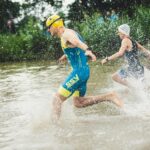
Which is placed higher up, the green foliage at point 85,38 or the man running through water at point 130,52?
the man running through water at point 130,52

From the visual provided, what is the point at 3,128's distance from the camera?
8.06 metres

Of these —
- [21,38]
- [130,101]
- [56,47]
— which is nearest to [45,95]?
[130,101]

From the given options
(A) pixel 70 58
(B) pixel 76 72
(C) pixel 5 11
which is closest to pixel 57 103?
(B) pixel 76 72

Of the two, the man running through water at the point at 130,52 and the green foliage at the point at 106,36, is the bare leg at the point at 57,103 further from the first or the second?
the green foliage at the point at 106,36

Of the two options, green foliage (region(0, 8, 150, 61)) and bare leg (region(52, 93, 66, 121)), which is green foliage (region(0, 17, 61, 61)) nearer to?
green foliage (region(0, 8, 150, 61))

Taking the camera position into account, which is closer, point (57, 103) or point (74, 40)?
point (74, 40)

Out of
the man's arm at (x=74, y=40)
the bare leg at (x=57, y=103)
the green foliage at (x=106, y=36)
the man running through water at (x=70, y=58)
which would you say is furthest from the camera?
the green foliage at (x=106, y=36)

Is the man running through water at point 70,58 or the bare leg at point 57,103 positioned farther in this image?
the bare leg at point 57,103

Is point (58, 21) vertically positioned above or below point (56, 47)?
above

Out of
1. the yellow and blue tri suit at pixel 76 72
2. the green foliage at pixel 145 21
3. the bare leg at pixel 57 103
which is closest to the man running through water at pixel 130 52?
the yellow and blue tri suit at pixel 76 72

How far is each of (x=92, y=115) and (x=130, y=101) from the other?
1.35 metres

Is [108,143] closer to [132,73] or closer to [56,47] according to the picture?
[132,73]

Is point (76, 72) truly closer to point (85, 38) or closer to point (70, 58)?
point (70, 58)

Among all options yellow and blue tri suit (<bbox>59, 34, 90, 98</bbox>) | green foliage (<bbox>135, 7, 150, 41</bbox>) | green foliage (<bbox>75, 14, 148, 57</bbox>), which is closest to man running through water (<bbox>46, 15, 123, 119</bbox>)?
yellow and blue tri suit (<bbox>59, 34, 90, 98</bbox>)
